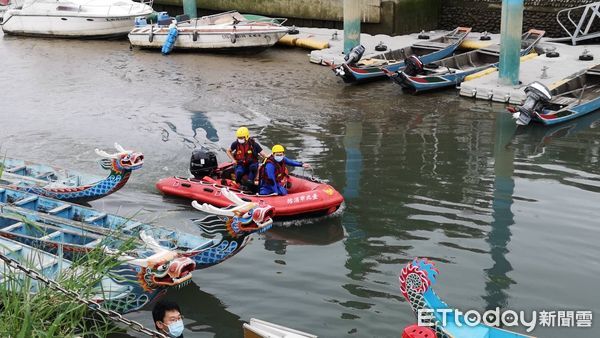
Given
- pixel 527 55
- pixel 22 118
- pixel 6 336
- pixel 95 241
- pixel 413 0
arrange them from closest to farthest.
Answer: pixel 6 336 < pixel 95 241 < pixel 22 118 < pixel 527 55 < pixel 413 0

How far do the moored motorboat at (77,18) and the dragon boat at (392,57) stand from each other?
38.4 ft

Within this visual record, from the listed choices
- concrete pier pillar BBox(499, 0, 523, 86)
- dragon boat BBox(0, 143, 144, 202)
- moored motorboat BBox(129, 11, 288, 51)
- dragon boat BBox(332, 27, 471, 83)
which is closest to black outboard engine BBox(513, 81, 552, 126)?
concrete pier pillar BBox(499, 0, 523, 86)

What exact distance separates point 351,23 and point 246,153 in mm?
11167

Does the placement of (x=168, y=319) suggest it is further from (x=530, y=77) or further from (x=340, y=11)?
(x=340, y=11)

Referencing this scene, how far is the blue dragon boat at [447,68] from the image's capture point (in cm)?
2133

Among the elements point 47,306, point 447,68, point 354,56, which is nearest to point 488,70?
point 447,68

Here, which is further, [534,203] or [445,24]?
[445,24]

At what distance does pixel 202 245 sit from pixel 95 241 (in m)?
1.43

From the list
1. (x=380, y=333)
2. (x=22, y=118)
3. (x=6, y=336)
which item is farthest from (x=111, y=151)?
(x=6, y=336)

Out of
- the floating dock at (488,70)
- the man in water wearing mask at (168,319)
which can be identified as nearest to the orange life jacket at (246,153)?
the man in water wearing mask at (168,319)

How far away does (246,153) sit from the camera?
1405 cm

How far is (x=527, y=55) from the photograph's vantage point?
23562 mm

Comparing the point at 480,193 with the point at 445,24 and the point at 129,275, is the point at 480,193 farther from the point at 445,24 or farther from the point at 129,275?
the point at 445,24

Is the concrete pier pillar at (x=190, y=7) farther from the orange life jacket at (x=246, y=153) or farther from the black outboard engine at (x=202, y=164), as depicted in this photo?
the orange life jacket at (x=246, y=153)
